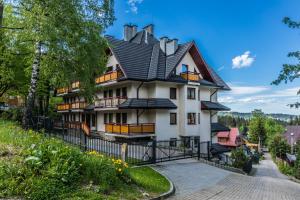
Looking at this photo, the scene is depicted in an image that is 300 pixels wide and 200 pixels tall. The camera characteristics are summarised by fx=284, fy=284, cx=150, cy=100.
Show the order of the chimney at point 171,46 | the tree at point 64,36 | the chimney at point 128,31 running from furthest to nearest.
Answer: the chimney at point 128,31 < the chimney at point 171,46 < the tree at point 64,36

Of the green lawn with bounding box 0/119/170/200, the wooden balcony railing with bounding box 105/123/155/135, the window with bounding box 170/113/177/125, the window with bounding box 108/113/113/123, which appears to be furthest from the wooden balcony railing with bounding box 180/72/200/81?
the green lawn with bounding box 0/119/170/200

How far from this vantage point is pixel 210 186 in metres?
12.5

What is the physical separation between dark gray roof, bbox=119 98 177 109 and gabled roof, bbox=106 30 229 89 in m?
2.15

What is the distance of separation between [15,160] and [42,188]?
152cm

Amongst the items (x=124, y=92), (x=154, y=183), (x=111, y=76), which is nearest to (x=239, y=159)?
(x=124, y=92)

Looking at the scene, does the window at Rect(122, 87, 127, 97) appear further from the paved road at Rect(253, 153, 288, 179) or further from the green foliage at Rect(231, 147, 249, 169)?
the paved road at Rect(253, 153, 288, 179)

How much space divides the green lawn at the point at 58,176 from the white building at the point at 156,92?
17.4 m

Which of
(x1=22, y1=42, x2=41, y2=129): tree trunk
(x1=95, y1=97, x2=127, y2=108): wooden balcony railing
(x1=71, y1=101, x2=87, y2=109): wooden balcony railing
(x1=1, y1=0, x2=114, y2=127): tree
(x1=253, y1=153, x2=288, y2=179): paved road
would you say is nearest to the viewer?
(x1=1, y1=0, x2=114, y2=127): tree

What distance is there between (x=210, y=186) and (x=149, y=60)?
19965 mm

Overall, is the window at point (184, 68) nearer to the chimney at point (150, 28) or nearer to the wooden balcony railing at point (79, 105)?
the chimney at point (150, 28)

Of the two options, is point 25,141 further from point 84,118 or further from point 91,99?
point 84,118

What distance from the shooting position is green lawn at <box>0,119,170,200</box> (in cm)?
673

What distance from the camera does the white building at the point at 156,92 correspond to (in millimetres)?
27547

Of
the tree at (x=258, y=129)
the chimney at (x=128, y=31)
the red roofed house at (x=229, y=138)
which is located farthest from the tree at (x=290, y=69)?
the tree at (x=258, y=129)
